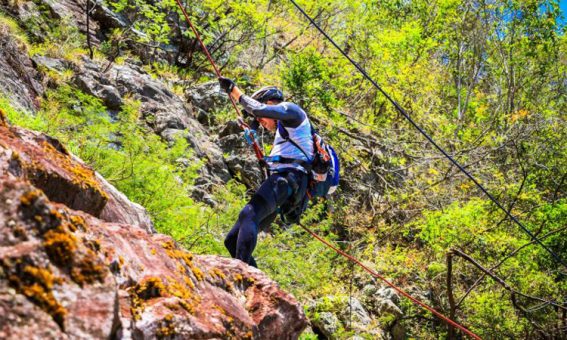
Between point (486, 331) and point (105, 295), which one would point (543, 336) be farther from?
point (105, 295)

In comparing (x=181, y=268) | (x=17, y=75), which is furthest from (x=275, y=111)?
(x=17, y=75)

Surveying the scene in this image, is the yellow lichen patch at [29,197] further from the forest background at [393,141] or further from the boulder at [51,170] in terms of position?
the forest background at [393,141]

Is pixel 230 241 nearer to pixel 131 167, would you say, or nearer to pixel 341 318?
pixel 131 167

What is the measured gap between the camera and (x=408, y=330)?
11008mm

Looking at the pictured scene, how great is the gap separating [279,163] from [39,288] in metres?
3.21

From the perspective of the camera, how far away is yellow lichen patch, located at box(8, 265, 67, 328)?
1.58 meters

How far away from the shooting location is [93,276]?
1813mm

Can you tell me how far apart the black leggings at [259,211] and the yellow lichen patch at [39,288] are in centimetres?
254

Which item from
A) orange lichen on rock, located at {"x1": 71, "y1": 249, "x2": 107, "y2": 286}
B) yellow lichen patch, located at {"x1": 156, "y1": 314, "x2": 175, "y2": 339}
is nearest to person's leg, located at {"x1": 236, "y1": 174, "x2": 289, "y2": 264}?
yellow lichen patch, located at {"x1": 156, "y1": 314, "x2": 175, "y2": 339}

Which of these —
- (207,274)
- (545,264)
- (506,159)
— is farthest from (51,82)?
(506,159)

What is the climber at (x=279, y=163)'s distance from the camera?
14.7ft

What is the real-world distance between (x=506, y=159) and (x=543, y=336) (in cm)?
551

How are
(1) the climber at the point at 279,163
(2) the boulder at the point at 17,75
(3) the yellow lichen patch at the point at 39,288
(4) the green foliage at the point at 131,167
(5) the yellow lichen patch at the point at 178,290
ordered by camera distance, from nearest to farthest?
(3) the yellow lichen patch at the point at 39,288, (5) the yellow lichen patch at the point at 178,290, (1) the climber at the point at 279,163, (4) the green foliage at the point at 131,167, (2) the boulder at the point at 17,75

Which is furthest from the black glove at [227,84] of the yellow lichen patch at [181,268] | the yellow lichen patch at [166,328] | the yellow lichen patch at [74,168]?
the yellow lichen patch at [166,328]
